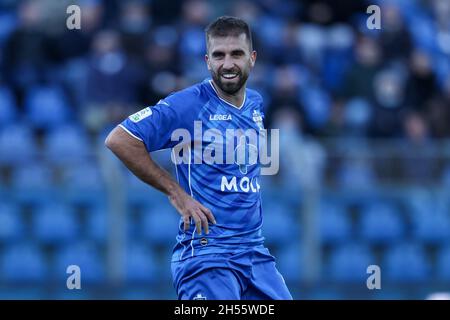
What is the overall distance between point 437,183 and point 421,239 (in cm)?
72

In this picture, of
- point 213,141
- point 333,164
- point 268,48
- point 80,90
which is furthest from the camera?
point 268,48

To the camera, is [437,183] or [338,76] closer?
[437,183]

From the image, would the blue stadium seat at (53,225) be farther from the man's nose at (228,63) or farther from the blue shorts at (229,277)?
the man's nose at (228,63)

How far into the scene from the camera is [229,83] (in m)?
6.69

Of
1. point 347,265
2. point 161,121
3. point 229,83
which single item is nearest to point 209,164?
point 161,121

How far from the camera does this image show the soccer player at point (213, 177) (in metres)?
6.52

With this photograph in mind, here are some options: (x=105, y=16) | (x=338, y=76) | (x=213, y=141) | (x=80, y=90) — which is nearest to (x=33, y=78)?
(x=80, y=90)

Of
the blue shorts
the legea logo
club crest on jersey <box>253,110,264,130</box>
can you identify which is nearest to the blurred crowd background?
club crest on jersey <box>253,110,264,130</box>

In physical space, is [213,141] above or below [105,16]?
below

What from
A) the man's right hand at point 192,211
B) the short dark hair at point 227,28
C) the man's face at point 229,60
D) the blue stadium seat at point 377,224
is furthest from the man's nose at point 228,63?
the blue stadium seat at point 377,224

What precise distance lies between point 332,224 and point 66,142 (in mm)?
3125

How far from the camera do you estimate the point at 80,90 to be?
12.9 metres
